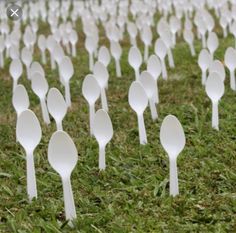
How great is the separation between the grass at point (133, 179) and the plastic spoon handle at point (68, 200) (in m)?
0.05

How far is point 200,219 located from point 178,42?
3988 millimetres

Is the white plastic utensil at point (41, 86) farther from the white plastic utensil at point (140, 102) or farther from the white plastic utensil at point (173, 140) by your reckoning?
the white plastic utensil at point (173, 140)

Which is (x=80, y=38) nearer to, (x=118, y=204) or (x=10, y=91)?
(x=10, y=91)

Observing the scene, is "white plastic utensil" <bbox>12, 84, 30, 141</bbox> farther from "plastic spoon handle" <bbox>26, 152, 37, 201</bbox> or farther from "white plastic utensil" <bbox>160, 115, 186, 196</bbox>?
"white plastic utensil" <bbox>160, 115, 186, 196</bbox>

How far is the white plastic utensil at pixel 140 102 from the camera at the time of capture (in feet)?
10.0

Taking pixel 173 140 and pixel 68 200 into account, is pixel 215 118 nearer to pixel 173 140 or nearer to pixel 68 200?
pixel 173 140

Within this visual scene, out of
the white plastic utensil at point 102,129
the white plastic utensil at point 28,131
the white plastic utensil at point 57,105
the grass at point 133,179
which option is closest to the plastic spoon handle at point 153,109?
the grass at point 133,179

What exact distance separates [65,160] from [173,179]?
1.78 feet

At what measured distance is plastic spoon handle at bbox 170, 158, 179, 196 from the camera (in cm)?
241

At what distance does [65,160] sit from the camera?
2246 mm

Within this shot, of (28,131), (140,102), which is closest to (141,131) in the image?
(140,102)

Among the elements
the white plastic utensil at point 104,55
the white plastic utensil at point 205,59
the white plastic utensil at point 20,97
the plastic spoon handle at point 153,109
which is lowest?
the plastic spoon handle at point 153,109

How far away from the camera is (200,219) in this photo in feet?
7.47

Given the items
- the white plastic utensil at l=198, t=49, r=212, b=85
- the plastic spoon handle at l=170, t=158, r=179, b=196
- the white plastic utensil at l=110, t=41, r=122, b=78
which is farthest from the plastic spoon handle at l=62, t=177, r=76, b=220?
the white plastic utensil at l=110, t=41, r=122, b=78
